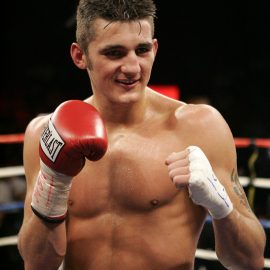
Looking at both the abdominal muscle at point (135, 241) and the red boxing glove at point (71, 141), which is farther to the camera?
the abdominal muscle at point (135, 241)

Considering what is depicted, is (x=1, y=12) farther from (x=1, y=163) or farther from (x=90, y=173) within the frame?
(x=90, y=173)

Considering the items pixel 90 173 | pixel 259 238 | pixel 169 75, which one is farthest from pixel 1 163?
pixel 259 238

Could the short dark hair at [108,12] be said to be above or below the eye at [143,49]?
above

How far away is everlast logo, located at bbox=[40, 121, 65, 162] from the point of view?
60.6 inches

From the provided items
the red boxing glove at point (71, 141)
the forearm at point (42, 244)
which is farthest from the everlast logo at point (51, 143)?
the forearm at point (42, 244)

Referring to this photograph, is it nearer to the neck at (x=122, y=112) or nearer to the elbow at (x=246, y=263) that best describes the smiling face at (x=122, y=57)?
the neck at (x=122, y=112)

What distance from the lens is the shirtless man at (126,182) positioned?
1.62 m

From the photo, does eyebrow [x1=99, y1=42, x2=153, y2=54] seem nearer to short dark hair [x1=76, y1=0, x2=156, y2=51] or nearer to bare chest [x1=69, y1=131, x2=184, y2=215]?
short dark hair [x1=76, y1=0, x2=156, y2=51]

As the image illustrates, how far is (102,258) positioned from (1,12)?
17.9 feet

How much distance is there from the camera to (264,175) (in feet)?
8.95

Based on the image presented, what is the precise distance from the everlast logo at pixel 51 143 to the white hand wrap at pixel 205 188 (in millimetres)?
345

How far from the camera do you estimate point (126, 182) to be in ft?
5.77

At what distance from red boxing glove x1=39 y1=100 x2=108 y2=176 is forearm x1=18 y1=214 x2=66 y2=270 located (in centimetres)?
20

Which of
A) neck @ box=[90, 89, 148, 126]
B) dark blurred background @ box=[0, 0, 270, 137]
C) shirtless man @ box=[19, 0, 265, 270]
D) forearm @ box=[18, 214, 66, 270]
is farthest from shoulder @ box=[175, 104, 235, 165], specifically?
dark blurred background @ box=[0, 0, 270, 137]
